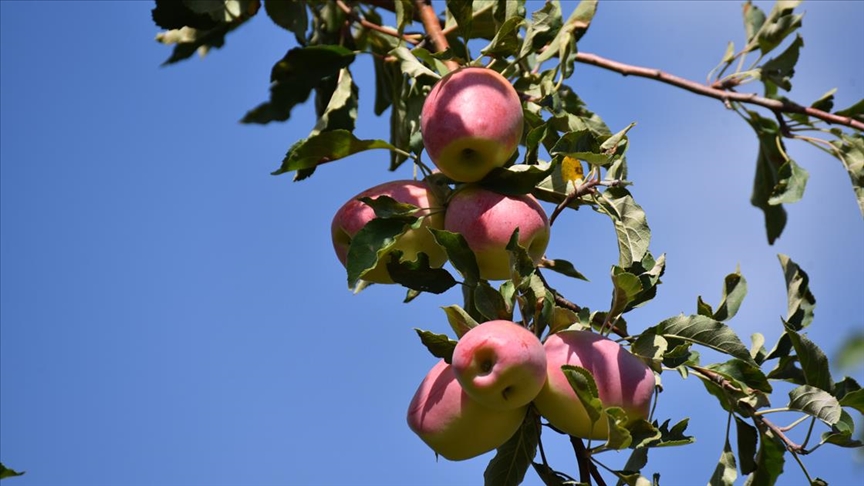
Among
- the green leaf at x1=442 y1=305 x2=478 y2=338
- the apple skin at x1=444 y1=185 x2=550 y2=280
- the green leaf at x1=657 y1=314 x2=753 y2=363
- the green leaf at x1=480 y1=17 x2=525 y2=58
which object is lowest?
the green leaf at x1=657 y1=314 x2=753 y2=363

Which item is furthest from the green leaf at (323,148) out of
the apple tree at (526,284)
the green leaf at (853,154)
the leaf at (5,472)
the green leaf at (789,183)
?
the green leaf at (853,154)

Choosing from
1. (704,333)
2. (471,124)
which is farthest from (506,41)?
(704,333)

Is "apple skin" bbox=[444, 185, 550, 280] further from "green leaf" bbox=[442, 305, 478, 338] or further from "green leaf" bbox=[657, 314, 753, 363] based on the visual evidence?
"green leaf" bbox=[657, 314, 753, 363]

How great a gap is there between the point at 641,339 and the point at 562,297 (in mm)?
191

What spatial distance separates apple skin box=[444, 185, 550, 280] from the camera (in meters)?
1.41

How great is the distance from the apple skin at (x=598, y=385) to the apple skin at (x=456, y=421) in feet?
0.21

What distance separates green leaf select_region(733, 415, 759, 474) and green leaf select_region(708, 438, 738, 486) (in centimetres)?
4

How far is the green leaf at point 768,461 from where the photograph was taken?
1573 millimetres

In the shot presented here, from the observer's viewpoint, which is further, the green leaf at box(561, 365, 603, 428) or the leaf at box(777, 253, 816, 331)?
the leaf at box(777, 253, 816, 331)

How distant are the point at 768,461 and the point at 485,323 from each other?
0.65 meters

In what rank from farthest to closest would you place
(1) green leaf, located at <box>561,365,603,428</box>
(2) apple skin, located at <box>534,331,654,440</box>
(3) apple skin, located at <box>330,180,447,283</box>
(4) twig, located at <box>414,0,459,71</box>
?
1. (4) twig, located at <box>414,0,459,71</box>
2. (3) apple skin, located at <box>330,180,447,283</box>
3. (2) apple skin, located at <box>534,331,654,440</box>
4. (1) green leaf, located at <box>561,365,603,428</box>

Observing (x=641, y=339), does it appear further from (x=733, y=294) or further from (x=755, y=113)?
(x=755, y=113)

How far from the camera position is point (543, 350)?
1.29 m

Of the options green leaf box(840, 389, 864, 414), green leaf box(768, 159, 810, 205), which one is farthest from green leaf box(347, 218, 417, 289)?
green leaf box(768, 159, 810, 205)
